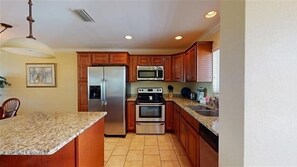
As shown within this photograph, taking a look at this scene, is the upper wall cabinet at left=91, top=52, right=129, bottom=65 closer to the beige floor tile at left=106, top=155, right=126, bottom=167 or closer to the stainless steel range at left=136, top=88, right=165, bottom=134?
the stainless steel range at left=136, top=88, right=165, bottom=134

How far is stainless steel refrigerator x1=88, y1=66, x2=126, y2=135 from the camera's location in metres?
4.60

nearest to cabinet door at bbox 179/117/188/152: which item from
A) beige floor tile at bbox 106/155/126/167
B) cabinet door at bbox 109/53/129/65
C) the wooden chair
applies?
beige floor tile at bbox 106/155/126/167

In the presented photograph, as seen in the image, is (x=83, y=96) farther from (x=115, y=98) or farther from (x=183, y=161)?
(x=183, y=161)

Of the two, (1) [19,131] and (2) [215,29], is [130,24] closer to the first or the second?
(2) [215,29]

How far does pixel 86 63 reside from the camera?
4.87 metres

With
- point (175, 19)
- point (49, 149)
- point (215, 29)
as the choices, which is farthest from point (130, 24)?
point (49, 149)

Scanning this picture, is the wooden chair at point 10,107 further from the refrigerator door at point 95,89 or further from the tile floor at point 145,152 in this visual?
the tile floor at point 145,152

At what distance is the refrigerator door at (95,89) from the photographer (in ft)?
15.1

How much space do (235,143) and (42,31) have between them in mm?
4267

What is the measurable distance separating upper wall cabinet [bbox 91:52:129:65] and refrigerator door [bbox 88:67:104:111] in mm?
302

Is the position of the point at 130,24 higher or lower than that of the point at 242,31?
higher

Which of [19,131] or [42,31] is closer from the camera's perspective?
[19,131]

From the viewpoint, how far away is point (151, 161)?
3203 mm

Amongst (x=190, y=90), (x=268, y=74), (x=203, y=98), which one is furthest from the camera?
(x=190, y=90)
